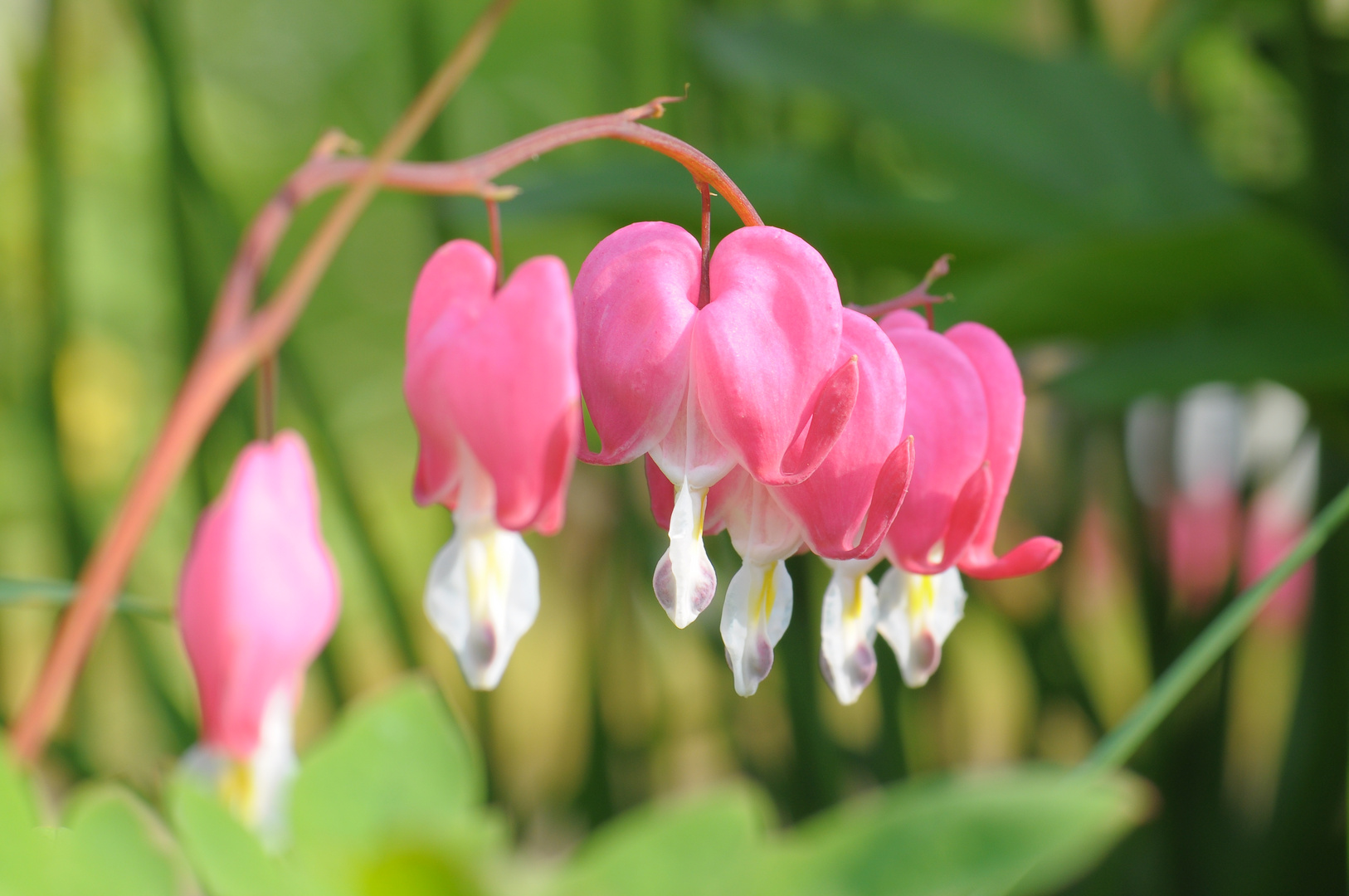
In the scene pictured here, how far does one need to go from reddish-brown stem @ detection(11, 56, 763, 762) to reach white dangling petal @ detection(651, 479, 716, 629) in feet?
0.30

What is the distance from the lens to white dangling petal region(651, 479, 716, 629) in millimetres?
304

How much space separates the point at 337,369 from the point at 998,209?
2.45 m

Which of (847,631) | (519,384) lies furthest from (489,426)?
(847,631)

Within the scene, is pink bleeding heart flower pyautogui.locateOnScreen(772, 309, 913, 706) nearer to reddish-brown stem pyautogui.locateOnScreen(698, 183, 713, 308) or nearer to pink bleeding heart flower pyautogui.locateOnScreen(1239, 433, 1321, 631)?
reddish-brown stem pyautogui.locateOnScreen(698, 183, 713, 308)

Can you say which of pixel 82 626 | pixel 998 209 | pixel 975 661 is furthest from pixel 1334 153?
pixel 82 626

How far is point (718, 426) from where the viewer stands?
31 centimetres

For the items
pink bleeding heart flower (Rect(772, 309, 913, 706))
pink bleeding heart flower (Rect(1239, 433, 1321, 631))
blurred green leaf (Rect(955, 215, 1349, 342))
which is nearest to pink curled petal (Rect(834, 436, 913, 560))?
pink bleeding heart flower (Rect(772, 309, 913, 706))

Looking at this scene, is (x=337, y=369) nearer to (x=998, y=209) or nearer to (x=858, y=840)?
(x=998, y=209)

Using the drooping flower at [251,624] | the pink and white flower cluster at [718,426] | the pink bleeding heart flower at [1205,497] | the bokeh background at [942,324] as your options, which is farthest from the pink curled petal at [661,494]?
the pink bleeding heart flower at [1205,497]

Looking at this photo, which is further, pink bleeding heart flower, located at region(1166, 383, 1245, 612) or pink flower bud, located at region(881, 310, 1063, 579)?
pink bleeding heart flower, located at region(1166, 383, 1245, 612)

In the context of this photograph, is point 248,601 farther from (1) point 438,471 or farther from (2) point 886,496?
(2) point 886,496

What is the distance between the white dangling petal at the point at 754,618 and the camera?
1.04 ft

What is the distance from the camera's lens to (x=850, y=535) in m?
0.32

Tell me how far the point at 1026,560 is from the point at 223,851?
0.23m
